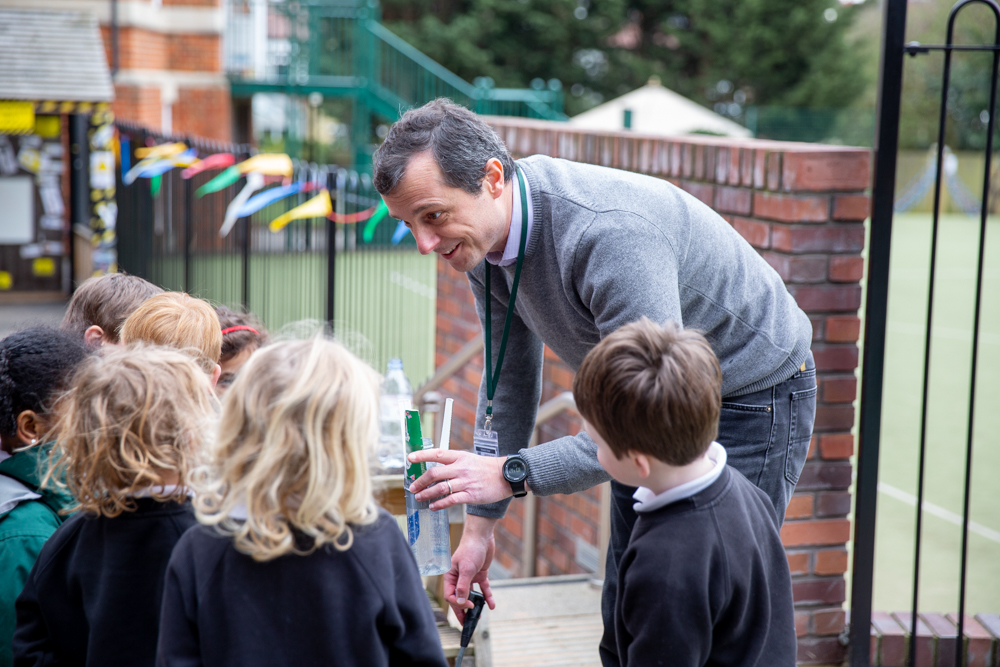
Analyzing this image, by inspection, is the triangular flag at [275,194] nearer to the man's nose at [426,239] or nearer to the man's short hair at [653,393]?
the man's nose at [426,239]

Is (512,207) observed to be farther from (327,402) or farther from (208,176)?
(208,176)

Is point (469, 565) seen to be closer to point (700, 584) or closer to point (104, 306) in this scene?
point (700, 584)

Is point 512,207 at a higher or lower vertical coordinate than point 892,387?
higher

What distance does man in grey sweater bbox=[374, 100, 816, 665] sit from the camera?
195 cm

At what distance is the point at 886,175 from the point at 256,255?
4693 mm

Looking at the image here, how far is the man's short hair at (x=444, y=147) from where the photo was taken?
2008 millimetres

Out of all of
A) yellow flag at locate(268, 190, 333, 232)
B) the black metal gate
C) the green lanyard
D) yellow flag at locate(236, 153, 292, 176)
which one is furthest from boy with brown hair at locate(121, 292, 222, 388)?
yellow flag at locate(236, 153, 292, 176)

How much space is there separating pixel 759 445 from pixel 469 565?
0.71 m

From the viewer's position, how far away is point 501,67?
28.4m

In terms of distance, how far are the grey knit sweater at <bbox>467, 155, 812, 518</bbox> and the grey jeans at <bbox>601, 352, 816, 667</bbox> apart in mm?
40

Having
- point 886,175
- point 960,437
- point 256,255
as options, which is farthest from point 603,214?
point 960,437

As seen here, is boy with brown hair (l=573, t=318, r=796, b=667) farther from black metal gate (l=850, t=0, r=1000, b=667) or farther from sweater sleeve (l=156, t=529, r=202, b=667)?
black metal gate (l=850, t=0, r=1000, b=667)

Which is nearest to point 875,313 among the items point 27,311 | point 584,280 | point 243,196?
point 584,280

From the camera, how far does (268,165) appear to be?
19.9ft
